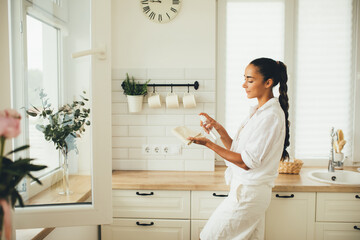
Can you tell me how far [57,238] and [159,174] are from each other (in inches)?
36.6

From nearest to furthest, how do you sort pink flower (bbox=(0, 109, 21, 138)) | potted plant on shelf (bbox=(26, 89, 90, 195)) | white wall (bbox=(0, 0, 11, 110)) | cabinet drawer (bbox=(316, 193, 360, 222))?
pink flower (bbox=(0, 109, 21, 138)) < white wall (bbox=(0, 0, 11, 110)) < potted plant on shelf (bbox=(26, 89, 90, 195)) < cabinet drawer (bbox=(316, 193, 360, 222))

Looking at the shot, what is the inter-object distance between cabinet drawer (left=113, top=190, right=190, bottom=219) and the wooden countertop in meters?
0.05

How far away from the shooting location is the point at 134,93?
2475 mm

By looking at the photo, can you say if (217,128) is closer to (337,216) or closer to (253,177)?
(253,177)

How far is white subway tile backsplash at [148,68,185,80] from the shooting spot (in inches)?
101

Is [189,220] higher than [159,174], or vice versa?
[159,174]

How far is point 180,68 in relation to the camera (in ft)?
8.39

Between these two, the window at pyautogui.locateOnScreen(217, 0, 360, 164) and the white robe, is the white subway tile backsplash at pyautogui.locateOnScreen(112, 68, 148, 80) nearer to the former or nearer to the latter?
the window at pyautogui.locateOnScreen(217, 0, 360, 164)

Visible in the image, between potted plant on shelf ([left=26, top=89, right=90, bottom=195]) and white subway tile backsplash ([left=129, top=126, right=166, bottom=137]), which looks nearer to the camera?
potted plant on shelf ([left=26, top=89, right=90, bottom=195])

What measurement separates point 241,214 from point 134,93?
4.33 feet

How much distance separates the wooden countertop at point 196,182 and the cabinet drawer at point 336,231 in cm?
27

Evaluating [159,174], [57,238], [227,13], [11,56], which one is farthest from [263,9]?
[57,238]

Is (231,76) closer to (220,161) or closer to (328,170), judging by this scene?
(220,161)

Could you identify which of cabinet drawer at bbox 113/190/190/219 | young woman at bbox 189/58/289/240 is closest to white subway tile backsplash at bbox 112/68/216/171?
cabinet drawer at bbox 113/190/190/219
